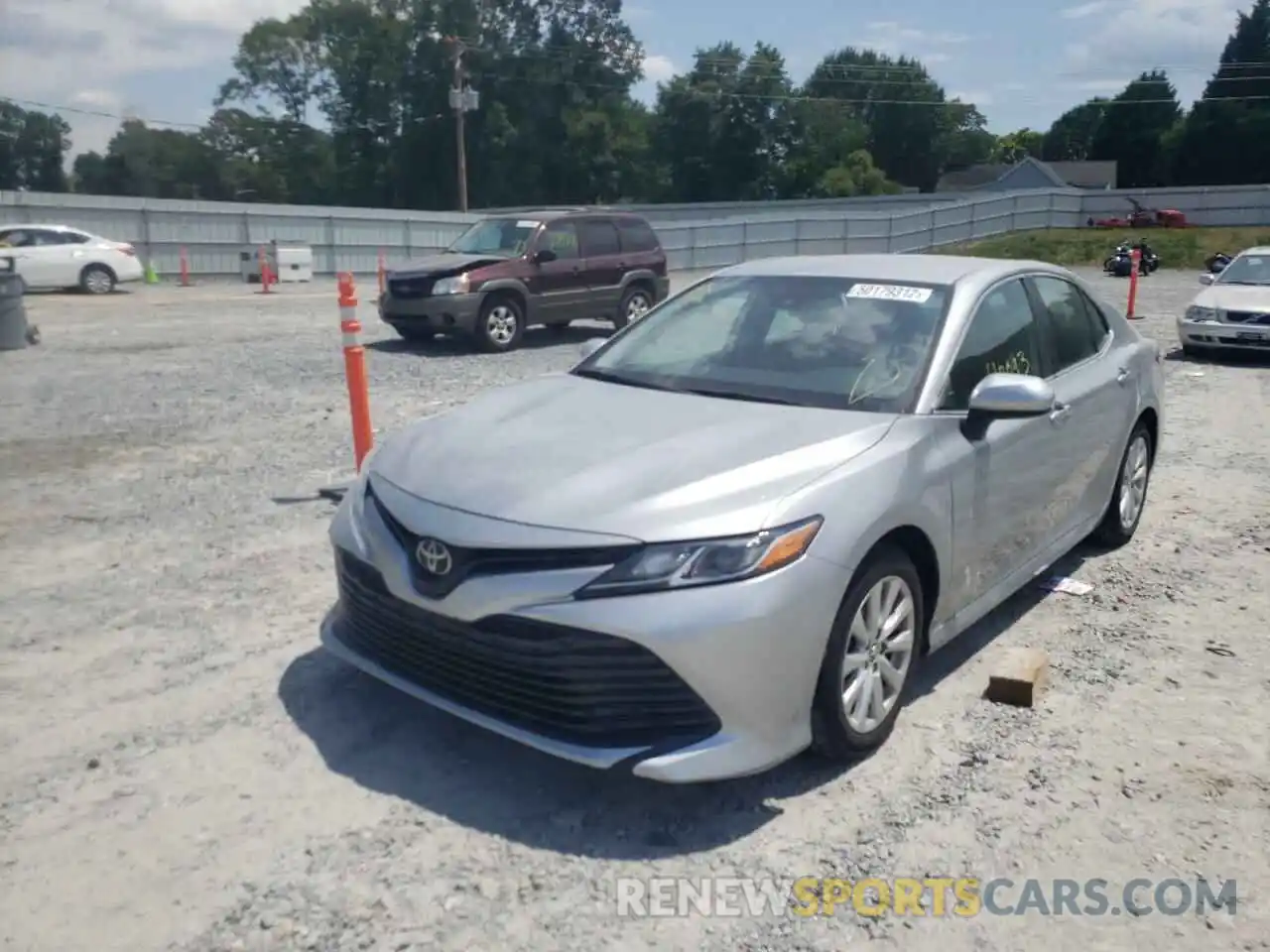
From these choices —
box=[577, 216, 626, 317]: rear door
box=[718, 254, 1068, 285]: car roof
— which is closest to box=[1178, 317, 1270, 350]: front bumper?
box=[577, 216, 626, 317]: rear door

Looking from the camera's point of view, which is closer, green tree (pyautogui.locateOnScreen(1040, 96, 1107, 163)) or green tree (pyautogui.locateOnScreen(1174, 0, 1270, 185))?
green tree (pyautogui.locateOnScreen(1174, 0, 1270, 185))

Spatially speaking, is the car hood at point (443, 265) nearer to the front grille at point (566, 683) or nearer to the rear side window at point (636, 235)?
the rear side window at point (636, 235)

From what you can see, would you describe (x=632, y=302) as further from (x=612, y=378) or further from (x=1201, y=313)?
(x=612, y=378)

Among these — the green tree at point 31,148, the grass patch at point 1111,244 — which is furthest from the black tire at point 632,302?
the green tree at point 31,148

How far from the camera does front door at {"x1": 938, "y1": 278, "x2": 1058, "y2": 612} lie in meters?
4.26

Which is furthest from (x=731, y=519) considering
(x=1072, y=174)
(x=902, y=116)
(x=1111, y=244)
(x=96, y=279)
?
(x=902, y=116)

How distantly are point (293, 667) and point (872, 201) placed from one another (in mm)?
54480

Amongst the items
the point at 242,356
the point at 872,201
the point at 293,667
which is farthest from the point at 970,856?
the point at 872,201

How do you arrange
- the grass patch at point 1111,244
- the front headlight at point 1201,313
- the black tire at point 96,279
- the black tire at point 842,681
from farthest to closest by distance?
1. the grass patch at point 1111,244
2. the black tire at point 96,279
3. the front headlight at point 1201,313
4. the black tire at point 842,681

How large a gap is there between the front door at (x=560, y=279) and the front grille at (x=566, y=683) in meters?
11.7

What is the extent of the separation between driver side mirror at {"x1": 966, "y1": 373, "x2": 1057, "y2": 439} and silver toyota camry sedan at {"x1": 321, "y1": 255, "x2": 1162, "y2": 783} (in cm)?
1

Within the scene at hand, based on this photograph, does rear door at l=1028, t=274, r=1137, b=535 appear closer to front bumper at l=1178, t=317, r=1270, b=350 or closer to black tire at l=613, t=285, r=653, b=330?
front bumper at l=1178, t=317, r=1270, b=350

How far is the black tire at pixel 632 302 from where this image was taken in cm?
1605

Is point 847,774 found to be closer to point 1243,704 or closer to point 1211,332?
point 1243,704
